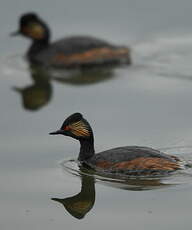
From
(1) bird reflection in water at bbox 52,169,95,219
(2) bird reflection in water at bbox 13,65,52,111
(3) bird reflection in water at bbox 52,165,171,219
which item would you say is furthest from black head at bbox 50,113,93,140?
(2) bird reflection in water at bbox 13,65,52,111

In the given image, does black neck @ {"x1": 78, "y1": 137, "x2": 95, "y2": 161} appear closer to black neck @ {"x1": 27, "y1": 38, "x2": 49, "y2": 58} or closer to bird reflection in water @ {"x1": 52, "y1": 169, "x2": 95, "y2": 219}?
bird reflection in water @ {"x1": 52, "y1": 169, "x2": 95, "y2": 219}

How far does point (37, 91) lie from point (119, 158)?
586 cm

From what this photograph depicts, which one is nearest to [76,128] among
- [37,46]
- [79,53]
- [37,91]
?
[37,91]

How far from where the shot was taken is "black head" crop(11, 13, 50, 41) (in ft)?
73.7

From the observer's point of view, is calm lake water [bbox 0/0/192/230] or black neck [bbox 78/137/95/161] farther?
black neck [bbox 78/137/95/161]

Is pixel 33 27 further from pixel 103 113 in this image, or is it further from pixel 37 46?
pixel 103 113

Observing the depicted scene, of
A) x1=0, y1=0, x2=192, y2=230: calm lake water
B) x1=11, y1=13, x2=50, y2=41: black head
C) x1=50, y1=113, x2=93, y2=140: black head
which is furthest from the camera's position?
x1=11, y1=13, x2=50, y2=41: black head

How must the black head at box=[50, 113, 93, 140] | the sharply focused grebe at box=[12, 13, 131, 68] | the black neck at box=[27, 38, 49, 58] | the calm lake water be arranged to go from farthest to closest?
1. the black neck at box=[27, 38, 49, 58]
2. the sharply focused grebe at box=[12, 13, 131, 68]
3. the black head at box=[50, 113, 93, 140]
4. the calm lake water

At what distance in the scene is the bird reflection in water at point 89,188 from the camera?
44.9 feet

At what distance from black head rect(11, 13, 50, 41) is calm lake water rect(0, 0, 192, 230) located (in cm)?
51

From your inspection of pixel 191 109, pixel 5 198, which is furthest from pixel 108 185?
pixel 191 109

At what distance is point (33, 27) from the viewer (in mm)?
22578

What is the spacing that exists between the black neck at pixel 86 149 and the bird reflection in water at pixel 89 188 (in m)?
0.33

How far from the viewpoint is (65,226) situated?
42.5 feet
